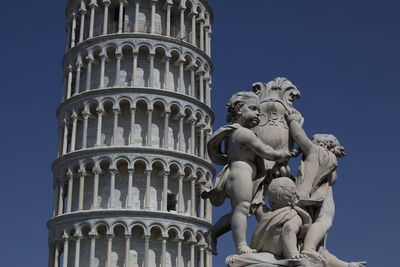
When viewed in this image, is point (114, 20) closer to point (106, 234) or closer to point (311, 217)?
point (106, 234)

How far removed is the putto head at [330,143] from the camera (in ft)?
19.9

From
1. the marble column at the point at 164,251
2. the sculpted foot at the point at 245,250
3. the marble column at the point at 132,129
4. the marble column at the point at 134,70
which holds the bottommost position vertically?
the sculpted foot at the point at 245,250

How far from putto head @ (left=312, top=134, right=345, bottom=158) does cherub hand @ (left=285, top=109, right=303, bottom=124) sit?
237 mm

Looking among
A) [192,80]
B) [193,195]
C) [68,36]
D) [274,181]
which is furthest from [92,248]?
[274,181]

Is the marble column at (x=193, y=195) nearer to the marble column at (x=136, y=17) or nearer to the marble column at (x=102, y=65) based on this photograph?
the marble column at (x=102, y=65)

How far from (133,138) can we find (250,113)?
3876 centimetres

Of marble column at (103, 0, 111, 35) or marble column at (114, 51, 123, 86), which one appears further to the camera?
marble column at (103, 0, 111, 35)

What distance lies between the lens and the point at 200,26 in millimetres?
49438

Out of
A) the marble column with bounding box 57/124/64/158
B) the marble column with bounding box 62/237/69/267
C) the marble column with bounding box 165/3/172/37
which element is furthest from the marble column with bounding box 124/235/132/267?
the marble column with bounding box 165/3/172/37

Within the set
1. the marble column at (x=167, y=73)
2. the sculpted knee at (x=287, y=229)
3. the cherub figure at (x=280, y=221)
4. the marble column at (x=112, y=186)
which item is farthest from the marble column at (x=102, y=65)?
the sculpted knee at (x=287, y=229)

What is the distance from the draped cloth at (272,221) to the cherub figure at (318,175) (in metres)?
0.14

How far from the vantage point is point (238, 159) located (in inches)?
229

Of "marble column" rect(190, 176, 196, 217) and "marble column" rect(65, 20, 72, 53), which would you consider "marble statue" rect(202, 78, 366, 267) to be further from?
"marble column" rect(65, 20, 72, 53)

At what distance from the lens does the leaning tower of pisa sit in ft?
140
